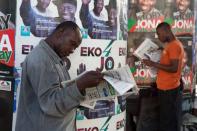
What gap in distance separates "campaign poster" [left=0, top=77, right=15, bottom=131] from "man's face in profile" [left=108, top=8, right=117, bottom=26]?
3.13 ft

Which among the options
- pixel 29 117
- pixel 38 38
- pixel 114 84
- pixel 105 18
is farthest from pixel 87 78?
pixel 105 18

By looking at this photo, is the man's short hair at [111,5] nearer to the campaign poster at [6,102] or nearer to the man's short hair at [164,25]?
the campaign poster at [6,102]

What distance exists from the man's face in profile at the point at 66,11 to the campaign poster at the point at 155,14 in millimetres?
3089

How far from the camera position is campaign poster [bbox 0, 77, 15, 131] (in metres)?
3.49

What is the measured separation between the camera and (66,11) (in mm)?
3443

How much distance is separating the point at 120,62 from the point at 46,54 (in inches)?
48.8

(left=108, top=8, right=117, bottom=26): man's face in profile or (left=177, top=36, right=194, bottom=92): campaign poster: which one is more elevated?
(left=108, top=8, right=117, bottom=26): man's face in profile

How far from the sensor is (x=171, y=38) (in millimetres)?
6047

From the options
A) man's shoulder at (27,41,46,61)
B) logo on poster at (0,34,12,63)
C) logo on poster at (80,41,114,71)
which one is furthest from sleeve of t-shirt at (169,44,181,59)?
man's shoulder at (27,41,46,61)

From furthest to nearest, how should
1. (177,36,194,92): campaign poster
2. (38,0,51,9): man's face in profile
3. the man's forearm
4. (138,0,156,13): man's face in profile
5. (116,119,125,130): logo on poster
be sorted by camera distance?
(177,36,194,92): campaign poster
(138,0,156,13): man's face in profile
the man's forearm
(116,119,125,130): logo on poster
(38,0,51,9): man's face in profile

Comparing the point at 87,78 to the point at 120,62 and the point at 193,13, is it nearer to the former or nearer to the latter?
the point at 120,62

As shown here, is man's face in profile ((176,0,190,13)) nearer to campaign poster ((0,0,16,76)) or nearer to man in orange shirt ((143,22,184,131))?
man in orange shirt ((143,22,184,131))

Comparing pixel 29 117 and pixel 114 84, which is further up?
pixel 114 84

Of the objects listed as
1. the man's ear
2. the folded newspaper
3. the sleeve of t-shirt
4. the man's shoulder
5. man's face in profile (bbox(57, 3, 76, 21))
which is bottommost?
the folded newspaper
